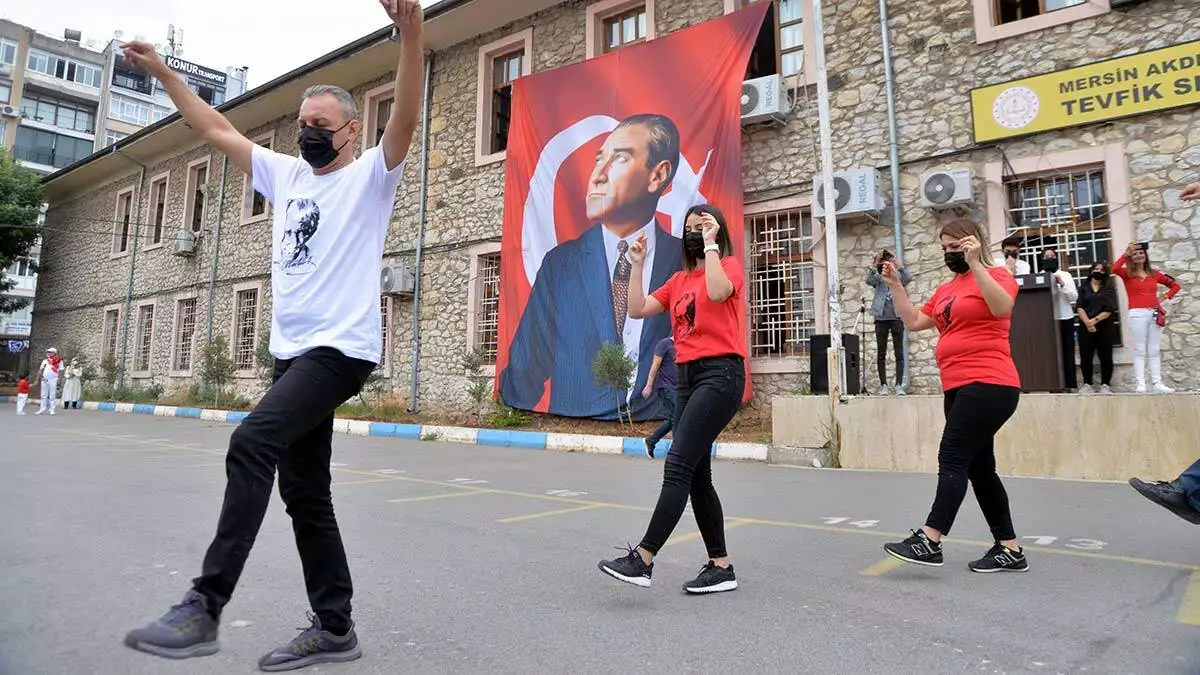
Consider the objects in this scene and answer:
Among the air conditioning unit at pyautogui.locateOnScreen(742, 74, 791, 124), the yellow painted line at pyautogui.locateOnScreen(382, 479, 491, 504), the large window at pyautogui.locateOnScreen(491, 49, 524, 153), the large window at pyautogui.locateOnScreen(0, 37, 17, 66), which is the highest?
the large window at pyautogui.locateOnScreen(0, 37, 17, 66)

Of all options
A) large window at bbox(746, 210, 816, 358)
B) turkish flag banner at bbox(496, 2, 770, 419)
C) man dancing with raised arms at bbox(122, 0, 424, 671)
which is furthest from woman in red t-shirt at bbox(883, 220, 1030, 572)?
large window at bbox(746, 210, 816, 358)

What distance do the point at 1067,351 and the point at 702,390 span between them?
6541 mm

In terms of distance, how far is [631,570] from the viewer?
286cm

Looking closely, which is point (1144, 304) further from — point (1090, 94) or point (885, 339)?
point (1090, 94)

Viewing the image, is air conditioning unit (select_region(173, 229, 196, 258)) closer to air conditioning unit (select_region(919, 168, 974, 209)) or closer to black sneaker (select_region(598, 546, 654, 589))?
air conditioning unit (select_region(919, 168, 974, 209))

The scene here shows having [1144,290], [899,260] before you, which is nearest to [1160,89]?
[1144,290]

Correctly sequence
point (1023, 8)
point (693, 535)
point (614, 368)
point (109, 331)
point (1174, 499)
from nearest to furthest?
1. point (1174, 499)
2. point (693, 535)
3. point (1023, 8)
4. point (614, 368)
5. point (109, 331)

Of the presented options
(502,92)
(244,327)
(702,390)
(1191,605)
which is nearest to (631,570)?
(702,390)

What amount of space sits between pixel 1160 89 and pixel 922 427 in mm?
4840

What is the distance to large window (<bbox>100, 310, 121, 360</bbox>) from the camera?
24781mm

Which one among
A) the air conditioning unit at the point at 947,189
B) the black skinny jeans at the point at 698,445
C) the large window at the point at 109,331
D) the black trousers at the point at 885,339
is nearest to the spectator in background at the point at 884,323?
the black trousers at the point at 885,339

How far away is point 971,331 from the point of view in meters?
3.48

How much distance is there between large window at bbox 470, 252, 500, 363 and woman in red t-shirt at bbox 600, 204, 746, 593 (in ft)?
36.7

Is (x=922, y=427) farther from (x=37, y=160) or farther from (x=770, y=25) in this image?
(x=37, y=160)
